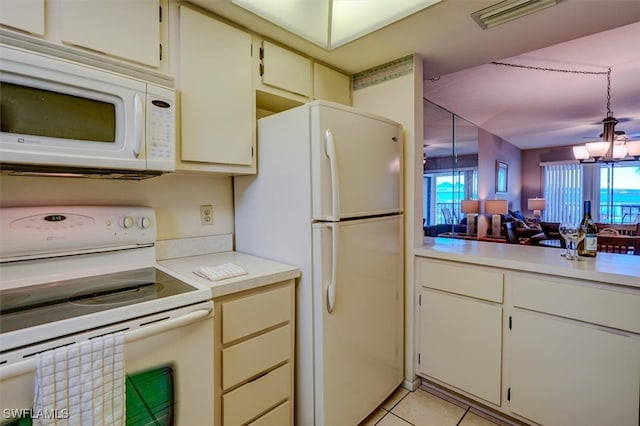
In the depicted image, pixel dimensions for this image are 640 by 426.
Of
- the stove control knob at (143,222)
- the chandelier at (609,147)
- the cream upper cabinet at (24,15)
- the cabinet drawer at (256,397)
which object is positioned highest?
the chandelier at (609,147)

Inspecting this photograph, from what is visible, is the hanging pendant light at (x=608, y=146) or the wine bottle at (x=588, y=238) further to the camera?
the hanging pendant light at (x=608, y=146)

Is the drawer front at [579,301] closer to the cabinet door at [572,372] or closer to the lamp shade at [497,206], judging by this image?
the cabinet door at [572,372]

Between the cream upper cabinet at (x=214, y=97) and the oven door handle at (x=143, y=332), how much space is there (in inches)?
28.1

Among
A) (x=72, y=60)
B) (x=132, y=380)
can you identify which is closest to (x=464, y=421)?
(x=132, y=380)

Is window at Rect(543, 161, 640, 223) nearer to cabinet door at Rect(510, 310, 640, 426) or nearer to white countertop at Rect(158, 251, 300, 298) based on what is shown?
cabinet door at Rect(510, 310, 640, 426)

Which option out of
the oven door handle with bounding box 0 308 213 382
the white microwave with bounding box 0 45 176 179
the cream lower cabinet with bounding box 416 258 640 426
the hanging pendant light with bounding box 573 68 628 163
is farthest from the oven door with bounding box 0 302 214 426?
the hanging pendant light with bounding box 573 68 628 163

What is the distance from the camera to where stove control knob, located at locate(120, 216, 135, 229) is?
1.45 m

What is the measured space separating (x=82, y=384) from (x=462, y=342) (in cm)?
180

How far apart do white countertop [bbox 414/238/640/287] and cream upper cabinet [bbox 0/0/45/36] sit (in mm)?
2063

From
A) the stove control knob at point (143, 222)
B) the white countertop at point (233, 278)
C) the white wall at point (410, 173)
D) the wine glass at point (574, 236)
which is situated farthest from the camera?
the white wall at point (410, 173)

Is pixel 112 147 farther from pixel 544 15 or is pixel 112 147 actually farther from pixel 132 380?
pixel 544 15

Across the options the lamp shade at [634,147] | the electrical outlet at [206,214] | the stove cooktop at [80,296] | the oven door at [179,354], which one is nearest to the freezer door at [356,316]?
the oven door at [179,354]

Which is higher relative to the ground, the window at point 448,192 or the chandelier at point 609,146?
the chandelier at point 609,146

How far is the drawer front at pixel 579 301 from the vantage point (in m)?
1.34
